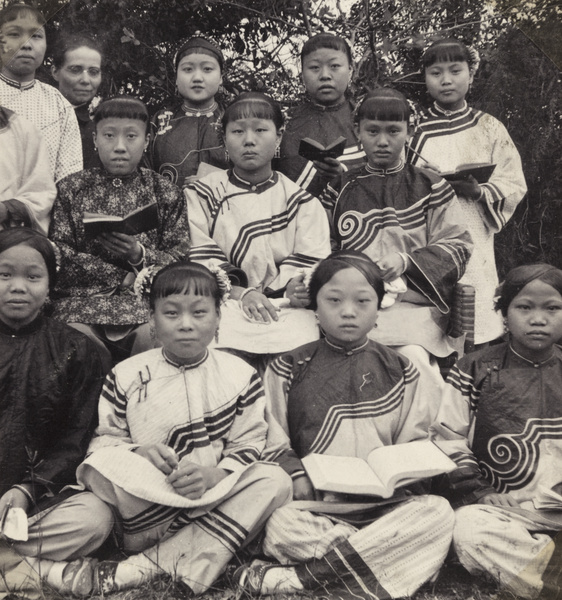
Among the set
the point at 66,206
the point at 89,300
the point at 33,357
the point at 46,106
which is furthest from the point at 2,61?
the point at 33,357

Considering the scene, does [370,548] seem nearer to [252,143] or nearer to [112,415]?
[112,415]

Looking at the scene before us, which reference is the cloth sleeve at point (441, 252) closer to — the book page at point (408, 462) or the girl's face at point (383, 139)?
the girl's face at point (383, 139)

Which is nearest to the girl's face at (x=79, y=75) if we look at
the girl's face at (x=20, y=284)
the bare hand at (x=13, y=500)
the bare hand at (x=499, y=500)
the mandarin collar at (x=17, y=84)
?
the mandarin collar at (x=17, y=84)

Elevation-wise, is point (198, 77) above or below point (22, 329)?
above

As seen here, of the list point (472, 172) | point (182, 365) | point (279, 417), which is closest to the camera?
point (182, 365)

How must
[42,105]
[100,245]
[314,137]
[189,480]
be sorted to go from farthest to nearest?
[314,137] → [42,105] → [100,245] → [189,480]

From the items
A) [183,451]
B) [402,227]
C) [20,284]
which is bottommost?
[183,451]

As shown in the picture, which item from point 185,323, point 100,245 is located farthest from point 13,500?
point 100,245

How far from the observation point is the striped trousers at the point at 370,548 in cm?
297

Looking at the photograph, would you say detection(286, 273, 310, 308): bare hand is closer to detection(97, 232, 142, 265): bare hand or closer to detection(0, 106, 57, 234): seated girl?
detection(97, 232, 142, 265): bare hand

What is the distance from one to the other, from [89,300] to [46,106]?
1389 millimetres

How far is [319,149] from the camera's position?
4.13 meters

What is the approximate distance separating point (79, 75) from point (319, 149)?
166 cm

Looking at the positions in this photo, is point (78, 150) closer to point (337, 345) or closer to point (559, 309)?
point (337, 345)
